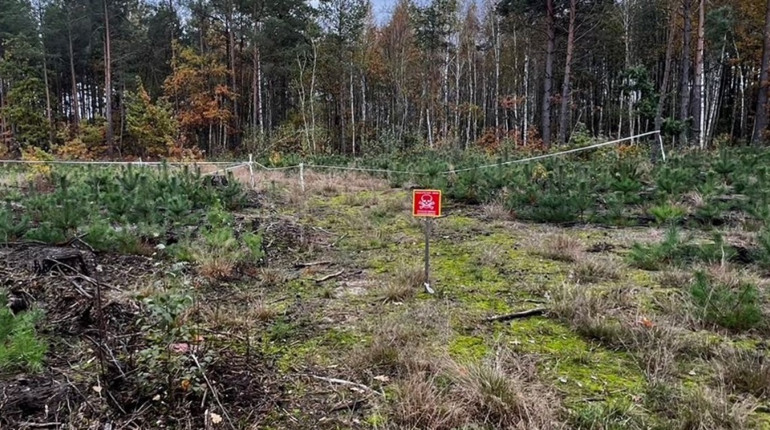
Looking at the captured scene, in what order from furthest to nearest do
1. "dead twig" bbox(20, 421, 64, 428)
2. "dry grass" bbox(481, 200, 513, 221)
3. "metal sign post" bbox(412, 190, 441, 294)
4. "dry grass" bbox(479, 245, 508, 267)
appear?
"dry grass" bbox(481, 200, 513, 221) < "dry grass" bbox(479, 245, 508, 267) < "metal sign post" bbox(412, 190, 441, 294) < "dead twig" bbox(20, 421, 64, 428)

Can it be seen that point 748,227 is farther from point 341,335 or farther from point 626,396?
point 341,335

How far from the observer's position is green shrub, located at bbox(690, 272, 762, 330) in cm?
255

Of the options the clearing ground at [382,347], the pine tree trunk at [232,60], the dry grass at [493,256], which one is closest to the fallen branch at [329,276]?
the clearing ground at [382,347]

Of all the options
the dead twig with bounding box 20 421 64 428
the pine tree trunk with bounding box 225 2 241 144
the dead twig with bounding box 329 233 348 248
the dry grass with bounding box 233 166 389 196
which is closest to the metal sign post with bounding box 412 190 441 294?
the dead twig with bounding box 329 233 348 248

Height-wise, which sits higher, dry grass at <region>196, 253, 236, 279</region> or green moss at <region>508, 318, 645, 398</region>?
dry grass at <region>196, 253, 236, 279</region>

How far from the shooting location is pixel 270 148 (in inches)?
761

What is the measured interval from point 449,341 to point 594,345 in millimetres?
817

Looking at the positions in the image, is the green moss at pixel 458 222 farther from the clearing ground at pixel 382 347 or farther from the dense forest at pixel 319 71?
the dense forest at pixel 319 71

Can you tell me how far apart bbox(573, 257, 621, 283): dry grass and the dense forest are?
1690 cm

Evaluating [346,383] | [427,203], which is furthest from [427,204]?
[346,383]

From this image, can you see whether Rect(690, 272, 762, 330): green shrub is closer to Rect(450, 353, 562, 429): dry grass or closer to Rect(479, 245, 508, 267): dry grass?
Rect(450, 353, 562, 429): dry grass

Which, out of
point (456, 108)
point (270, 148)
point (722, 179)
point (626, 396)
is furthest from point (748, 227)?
point (456, 108)

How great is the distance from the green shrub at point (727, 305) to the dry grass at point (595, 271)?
73 cm

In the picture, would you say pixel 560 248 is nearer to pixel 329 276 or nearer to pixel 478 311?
pixel 478 311
